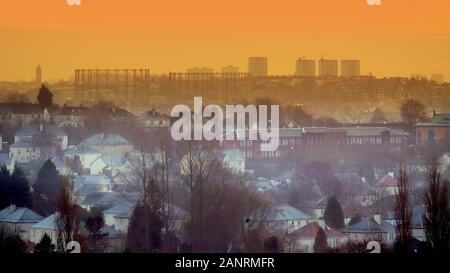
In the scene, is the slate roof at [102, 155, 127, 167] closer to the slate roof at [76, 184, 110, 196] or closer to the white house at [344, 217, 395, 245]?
the slate roof at [76, 184, 110, 196]

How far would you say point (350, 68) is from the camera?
61.1ft

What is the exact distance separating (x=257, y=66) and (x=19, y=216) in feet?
15.4

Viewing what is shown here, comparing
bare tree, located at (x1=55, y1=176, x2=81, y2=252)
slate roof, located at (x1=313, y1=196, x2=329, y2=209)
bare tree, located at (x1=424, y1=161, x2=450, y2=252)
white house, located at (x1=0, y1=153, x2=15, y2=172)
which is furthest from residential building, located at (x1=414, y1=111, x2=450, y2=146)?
bare tree, located at (x1=424, y1=161, x2=450, y2=252)

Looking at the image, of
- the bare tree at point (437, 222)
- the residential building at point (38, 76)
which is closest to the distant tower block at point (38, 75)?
the residential building at point (38, 76)

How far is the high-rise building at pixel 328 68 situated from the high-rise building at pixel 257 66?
695 mm

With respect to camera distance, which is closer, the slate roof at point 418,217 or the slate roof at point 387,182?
the slate roof at point 418,217

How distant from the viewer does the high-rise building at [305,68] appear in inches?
699

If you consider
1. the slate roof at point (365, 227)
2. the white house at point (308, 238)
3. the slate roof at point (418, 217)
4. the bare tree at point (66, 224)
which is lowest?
the white house at point (308, 238)

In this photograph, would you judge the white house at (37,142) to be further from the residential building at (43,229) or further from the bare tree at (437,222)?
the bare tree at (437,222)

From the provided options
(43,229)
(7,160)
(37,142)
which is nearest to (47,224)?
(43,229)

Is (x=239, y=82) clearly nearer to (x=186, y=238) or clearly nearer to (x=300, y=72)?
(x=300, y=72)

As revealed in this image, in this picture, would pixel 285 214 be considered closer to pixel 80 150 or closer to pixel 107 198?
pixel 107 198
